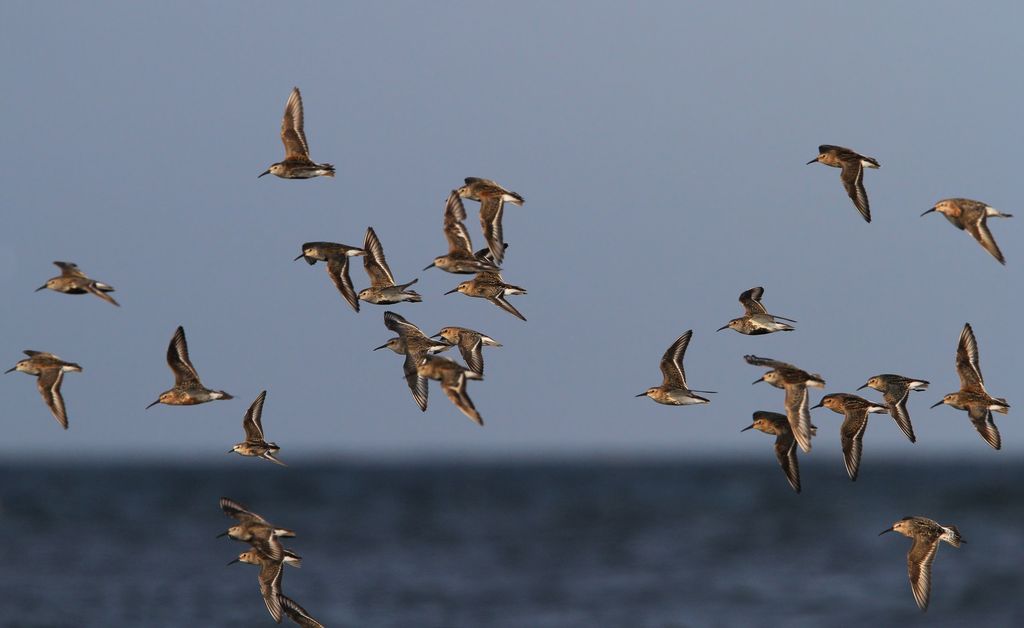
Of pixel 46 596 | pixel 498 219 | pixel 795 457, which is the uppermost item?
pixel 498 219

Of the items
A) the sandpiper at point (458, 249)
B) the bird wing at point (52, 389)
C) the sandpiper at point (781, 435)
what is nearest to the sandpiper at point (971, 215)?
the sandpiper at point (781, 435)

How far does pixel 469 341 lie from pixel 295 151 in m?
2.72

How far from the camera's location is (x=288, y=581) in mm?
30609

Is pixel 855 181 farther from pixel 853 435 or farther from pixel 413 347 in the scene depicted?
pixel 413 347

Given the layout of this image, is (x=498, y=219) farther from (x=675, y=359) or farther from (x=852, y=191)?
(x=852, y=191)

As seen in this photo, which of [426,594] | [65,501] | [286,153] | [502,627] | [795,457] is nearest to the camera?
[795,457]

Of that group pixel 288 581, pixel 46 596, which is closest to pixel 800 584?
pixel 288 581

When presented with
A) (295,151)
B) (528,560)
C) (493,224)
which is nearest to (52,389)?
(295,151)

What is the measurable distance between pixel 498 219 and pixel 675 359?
2.02 meters

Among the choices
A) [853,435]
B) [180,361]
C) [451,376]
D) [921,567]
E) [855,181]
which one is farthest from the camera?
[180,361]

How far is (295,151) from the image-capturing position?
14.2m

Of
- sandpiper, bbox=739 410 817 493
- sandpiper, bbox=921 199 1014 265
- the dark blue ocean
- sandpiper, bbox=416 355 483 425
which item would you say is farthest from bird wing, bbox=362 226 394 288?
the dark blue ocean

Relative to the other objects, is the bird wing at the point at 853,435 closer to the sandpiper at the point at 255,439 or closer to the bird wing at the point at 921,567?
the bird wing at the point at 921,567

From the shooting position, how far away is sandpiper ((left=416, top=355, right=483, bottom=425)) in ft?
34.5
